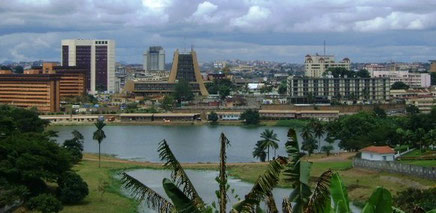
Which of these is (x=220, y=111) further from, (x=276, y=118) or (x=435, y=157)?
(x=435, y=157)

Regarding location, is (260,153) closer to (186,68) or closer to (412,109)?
(412,109)

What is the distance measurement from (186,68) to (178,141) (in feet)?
181

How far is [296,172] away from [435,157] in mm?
27467

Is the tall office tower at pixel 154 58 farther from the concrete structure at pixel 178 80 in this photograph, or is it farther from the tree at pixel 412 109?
the tree at pixel 412 109

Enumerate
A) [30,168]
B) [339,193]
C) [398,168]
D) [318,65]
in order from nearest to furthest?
[339,193] → [30,168] → [398,168] → [318,65]

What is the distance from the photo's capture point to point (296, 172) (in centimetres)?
708

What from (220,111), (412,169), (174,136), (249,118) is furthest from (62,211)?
(220,111)

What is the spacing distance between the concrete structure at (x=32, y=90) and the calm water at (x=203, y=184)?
146 feet

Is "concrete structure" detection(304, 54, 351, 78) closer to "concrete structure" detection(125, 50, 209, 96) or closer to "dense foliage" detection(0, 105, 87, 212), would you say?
"concrete structure" detection(125, 50, 209, 96)

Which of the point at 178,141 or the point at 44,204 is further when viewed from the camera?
the point at 178,141

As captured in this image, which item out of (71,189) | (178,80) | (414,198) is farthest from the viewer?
(178,80)

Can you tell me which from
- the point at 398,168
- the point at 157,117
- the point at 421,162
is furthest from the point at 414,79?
the point at 398,168

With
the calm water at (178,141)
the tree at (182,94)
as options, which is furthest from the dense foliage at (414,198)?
the tree at (182,94)

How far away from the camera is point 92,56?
353 feet
